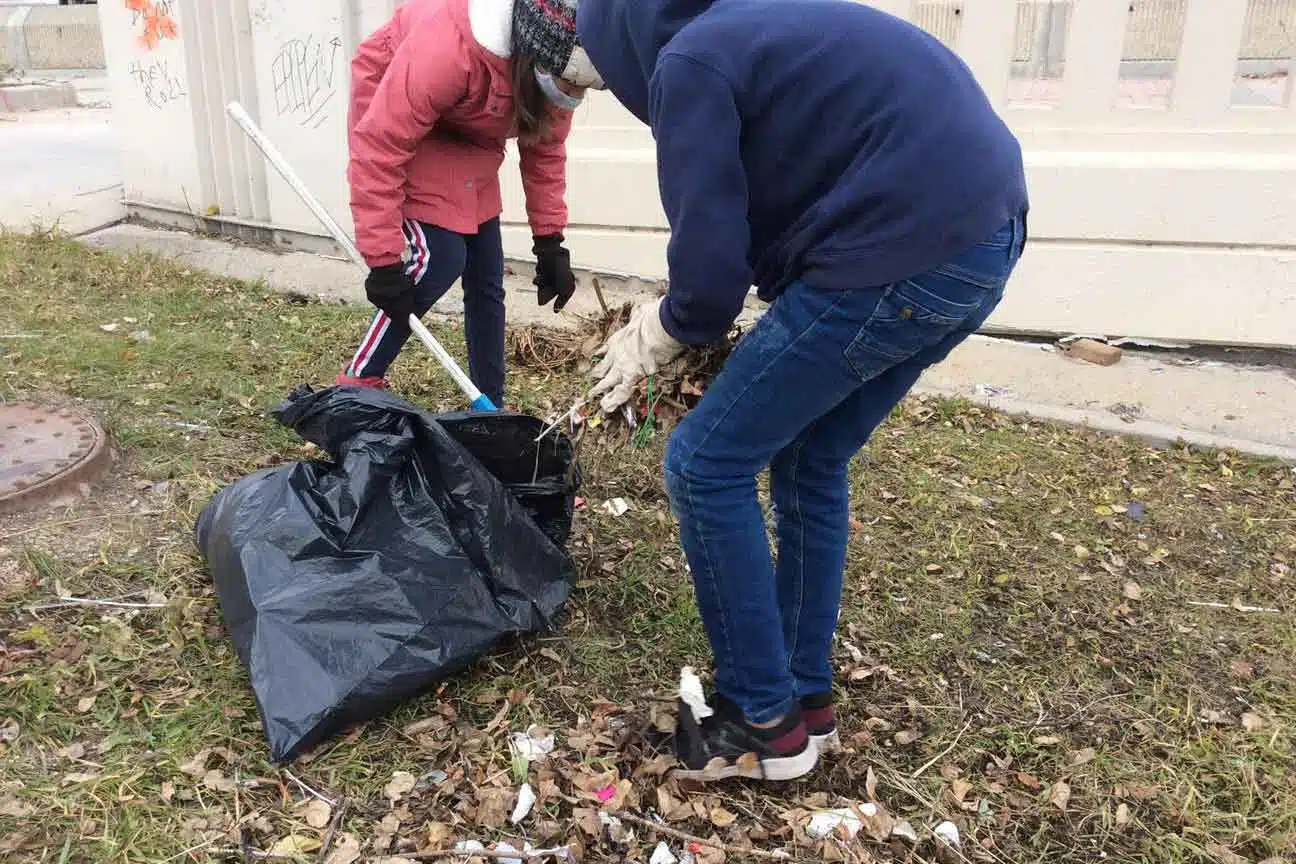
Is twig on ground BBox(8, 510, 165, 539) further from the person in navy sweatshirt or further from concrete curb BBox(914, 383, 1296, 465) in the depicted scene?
concrete curb BBox(914, 383, 1296, 465)

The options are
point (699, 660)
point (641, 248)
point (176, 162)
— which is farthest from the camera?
point (176, 162)

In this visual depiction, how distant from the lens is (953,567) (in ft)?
10.4

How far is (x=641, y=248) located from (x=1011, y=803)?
160 inches

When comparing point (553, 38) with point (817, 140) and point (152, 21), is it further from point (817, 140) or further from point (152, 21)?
point (152, 21)

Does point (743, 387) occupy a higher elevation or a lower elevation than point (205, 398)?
higher

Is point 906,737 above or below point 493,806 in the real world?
below

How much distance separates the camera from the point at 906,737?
2.42 metres

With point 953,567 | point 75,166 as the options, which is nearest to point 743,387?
point 953,567

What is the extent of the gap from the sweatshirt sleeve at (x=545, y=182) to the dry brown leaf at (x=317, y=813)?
2035 millimetres

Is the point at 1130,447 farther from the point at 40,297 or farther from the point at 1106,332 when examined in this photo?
the point at 40,297

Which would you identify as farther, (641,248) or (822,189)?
(641,248)

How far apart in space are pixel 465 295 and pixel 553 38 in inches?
45.7

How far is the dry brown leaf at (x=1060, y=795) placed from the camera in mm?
2238

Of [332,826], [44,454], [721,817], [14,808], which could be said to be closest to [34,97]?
[44,454]
